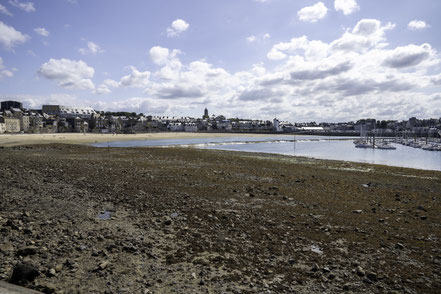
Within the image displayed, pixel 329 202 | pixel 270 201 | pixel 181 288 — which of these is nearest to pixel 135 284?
pixel 181 288

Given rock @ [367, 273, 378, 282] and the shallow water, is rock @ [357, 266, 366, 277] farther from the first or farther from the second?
the shallow water

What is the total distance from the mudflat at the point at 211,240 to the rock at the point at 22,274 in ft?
0.29

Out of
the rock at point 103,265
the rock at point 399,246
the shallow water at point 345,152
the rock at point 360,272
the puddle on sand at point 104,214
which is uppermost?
the puddle on sand at point 104,214

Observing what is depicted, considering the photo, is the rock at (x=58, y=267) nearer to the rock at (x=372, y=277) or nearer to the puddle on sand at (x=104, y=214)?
the puddle on sand at (x=104, y=214)

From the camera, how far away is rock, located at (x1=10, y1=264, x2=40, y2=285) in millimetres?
4852

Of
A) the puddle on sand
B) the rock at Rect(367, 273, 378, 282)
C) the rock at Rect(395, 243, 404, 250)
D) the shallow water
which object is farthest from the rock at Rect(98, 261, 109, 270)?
the shallow water

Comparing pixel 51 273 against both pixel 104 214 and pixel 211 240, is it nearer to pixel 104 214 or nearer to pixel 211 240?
pixel 211 240

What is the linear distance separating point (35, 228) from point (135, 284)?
4.07 metres

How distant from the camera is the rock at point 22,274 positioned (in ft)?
15.9

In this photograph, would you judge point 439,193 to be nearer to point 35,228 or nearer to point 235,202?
point 235,202

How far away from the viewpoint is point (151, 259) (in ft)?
20.4

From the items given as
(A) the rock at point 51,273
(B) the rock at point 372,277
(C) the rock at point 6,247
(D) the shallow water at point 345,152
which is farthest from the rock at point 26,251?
(D) the shallow water at point 345,152

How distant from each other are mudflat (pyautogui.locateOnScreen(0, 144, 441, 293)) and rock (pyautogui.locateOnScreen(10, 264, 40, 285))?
0.29ft

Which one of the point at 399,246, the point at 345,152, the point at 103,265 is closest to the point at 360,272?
the point at 399,246
